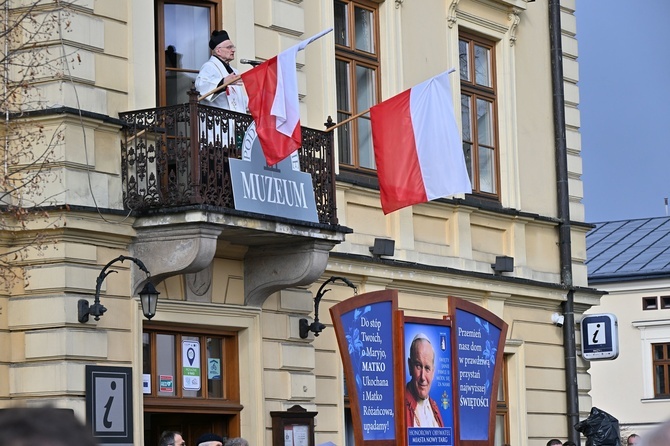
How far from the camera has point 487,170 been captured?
58.8 ft

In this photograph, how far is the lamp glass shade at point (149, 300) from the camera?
11.6 meters

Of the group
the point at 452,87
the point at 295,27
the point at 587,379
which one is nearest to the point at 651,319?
the point at 587,379

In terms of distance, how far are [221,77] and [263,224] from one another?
4.70ft

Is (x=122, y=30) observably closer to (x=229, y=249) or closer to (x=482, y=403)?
(x=229, y=249)

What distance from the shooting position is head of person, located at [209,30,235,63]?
12.7 meters

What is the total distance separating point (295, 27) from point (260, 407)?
13.1ft

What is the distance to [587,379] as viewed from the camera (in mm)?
19156

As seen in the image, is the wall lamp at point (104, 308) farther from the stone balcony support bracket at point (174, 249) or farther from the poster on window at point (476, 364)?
the poster on window at point (476, 364)

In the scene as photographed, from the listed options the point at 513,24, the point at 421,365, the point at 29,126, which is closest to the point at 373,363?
the point at 421,365

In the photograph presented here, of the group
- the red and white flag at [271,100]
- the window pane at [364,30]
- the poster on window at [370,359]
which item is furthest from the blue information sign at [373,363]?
the window pane at [364,30]

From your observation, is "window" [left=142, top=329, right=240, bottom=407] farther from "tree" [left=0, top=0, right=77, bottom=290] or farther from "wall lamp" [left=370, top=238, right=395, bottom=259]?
"wall lamp" [left=370, top=238, right=395, bottom=259]

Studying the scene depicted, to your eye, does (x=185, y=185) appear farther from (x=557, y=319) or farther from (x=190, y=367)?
(x=557, y=319)

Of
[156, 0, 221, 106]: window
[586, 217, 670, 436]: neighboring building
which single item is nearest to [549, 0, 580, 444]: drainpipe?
[156, 0, 221, 106]: window

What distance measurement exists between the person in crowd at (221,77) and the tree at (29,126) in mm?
1407
